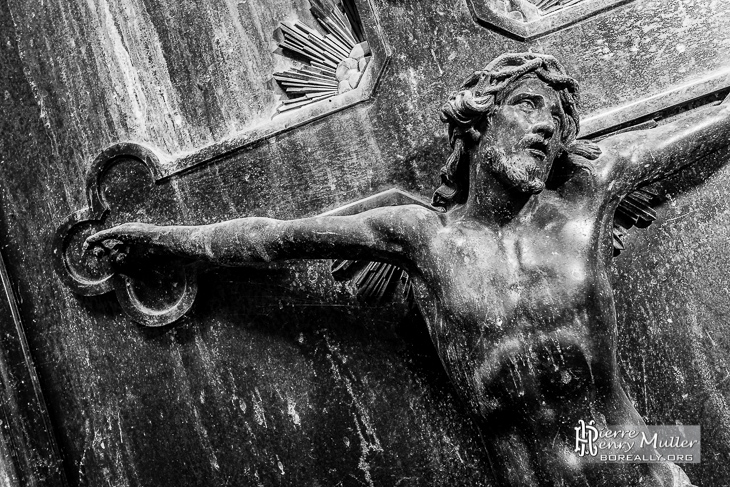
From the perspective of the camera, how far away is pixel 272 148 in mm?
4113

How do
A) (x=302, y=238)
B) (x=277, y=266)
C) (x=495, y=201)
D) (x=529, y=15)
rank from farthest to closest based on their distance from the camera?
(x=277, y=266) < (x=529, y=15) < (x=302, y=238) < (x=495, y=201)

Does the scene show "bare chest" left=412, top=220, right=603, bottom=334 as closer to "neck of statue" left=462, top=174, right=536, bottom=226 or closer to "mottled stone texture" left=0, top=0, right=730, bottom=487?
"neck of statue" left=462, top=174, right=536, bottom=226

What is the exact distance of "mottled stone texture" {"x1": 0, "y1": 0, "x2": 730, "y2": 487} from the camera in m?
3.77

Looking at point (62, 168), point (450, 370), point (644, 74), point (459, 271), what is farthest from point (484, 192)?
point (62, 168)

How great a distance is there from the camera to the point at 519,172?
11.0ft

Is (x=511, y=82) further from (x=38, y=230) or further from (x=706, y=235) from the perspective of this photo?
(x=38, y=230)

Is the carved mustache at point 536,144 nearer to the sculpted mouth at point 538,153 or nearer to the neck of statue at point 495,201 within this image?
the sculpted mouth at point 538,153

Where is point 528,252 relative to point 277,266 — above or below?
below

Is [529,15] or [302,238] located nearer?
[302,238]

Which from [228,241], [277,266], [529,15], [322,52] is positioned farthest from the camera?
[322,52]

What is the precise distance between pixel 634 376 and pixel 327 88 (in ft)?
5.71

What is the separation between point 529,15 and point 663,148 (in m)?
0.85

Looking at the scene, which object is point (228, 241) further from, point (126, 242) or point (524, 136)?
point (524, 136)

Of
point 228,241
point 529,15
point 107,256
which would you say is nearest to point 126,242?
point 107,256
